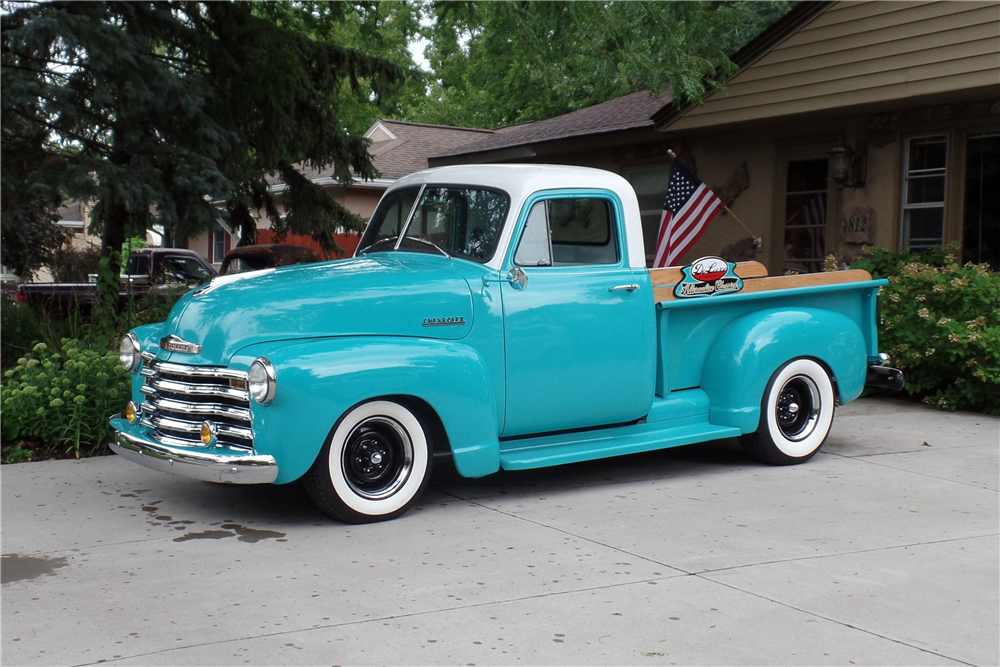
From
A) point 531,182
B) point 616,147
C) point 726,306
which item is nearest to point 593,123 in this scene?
point 616,147

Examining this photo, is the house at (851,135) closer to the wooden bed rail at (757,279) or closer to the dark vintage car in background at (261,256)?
the wooden bed rail at (757,279)

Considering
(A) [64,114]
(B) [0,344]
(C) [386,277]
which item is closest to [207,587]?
(C) [386,277]

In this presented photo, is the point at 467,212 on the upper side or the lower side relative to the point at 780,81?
lower

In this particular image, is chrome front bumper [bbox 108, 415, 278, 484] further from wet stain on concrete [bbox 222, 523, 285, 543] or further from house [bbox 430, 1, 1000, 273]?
house [bbox 430, 1, 1000, 273]

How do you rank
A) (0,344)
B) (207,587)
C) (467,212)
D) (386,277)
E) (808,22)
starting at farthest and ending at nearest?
(808,22), (0,344), (467,212), (386,277), (207,587)

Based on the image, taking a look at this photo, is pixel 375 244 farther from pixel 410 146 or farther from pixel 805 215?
pixel 410 146

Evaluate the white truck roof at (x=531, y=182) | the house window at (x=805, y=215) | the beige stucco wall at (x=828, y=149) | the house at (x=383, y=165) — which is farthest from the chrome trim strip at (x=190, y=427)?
the house at (x=383, y=165)

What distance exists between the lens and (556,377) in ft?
20.8

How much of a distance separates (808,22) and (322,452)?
857 cm

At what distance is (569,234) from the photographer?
673 cm

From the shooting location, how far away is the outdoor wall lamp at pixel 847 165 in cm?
1186

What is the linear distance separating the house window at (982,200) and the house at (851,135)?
1 cm

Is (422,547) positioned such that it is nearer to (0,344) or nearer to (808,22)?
(0,344)

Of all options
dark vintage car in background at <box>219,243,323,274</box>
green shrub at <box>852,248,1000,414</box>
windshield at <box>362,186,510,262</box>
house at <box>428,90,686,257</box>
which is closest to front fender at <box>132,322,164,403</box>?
windshield at <box>362,186,510,262</box>
